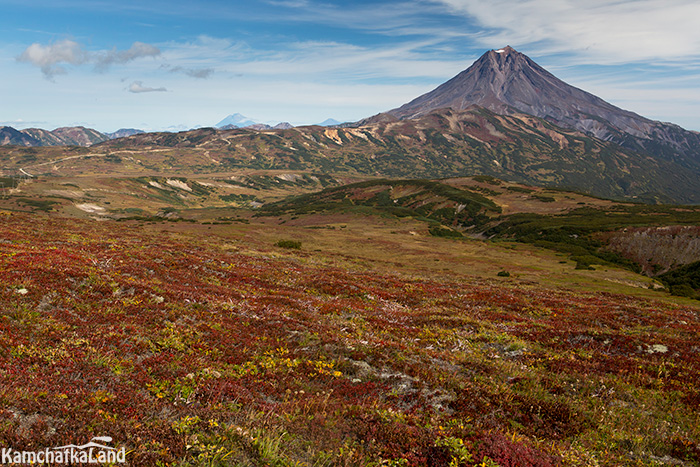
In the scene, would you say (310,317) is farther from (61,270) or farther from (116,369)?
(61,270)

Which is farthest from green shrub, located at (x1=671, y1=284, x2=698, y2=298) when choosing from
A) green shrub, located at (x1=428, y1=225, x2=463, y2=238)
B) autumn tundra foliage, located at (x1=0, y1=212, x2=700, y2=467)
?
green shrub, located at (x1=428, y1=225, x2=463, y2=238)

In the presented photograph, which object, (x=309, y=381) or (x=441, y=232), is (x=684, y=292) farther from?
(x=441, y=232)

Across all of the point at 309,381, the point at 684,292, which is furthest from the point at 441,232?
the point at 309,381

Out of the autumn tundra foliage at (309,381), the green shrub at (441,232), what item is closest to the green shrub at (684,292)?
the autumn tundra foliage at (309,381)

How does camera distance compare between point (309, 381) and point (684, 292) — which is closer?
point (309, 381)

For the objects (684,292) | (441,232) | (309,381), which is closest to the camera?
(309,381)

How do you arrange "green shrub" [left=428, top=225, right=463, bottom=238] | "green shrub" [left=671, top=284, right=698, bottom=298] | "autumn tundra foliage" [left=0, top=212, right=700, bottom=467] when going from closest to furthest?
"autumn tundra foliage" [left=0, top=212, right=700, bottom=467] → "green shrub" [left=671, top=284, right=698, bottom=298] → "green shrub" [left=428, top=225, right=463, bottom=238]

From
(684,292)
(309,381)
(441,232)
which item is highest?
(309,381)

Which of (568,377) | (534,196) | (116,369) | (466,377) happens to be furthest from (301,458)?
(534,196)

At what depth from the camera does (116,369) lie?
31.7 ft

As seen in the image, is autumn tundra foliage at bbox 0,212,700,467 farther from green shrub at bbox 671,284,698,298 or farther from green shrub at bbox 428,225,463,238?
green shrub at bbox 428,225,463,238

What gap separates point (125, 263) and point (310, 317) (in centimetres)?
1448

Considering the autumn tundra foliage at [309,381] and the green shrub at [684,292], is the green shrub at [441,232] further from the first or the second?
the autumn tundra foliage at [309,381]

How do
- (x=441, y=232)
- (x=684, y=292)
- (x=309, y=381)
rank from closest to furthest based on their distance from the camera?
(x=309, y=381)
(x=684, y=292)
(x=441, y=232)
